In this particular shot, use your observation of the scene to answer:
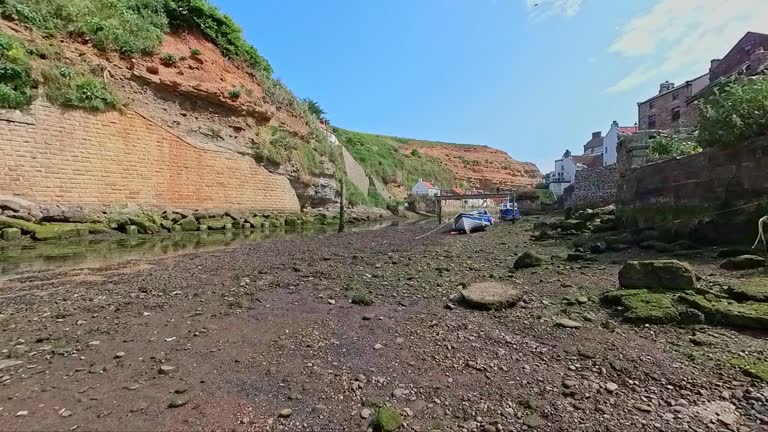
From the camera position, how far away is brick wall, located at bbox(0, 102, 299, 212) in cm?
1343

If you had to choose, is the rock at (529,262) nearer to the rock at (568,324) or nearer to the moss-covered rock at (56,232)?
the rock at (568,324)

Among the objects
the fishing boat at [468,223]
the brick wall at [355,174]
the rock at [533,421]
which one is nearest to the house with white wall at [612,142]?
the brick wall at [355,174]

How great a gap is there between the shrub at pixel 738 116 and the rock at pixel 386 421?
10.0 metres

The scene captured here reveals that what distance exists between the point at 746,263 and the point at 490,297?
447cm

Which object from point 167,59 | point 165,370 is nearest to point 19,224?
point 167,59

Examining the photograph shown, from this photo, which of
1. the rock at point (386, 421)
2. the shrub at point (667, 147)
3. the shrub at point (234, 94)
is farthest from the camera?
the shrub at point (234, 94)

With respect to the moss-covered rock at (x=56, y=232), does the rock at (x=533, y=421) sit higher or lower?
lower

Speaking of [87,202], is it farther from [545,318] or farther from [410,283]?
[545,318]

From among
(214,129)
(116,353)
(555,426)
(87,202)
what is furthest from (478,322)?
(214,129)

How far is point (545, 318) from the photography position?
15.2ft

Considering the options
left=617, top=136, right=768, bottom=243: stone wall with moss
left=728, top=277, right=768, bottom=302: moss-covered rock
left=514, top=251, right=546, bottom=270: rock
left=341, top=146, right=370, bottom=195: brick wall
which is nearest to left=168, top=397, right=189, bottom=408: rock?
left=728, top=277, right=768, bottom=302: moss-covered rock

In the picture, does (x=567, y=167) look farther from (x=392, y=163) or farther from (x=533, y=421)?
(x=533, y=421)

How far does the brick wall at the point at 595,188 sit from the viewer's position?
30250mm

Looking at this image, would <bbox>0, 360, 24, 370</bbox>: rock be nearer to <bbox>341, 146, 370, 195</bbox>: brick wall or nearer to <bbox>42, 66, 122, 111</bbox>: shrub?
<bbox>42, 66, 122, 111</bbox>: shrub
